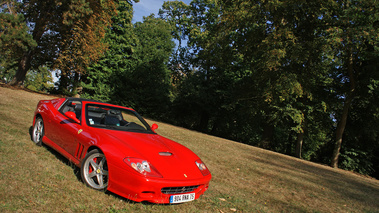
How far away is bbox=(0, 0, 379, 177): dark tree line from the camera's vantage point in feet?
51.9

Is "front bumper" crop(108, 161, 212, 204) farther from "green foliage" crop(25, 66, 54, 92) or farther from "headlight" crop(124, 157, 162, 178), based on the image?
"green foliage" crop(25, 66, 54, 92)

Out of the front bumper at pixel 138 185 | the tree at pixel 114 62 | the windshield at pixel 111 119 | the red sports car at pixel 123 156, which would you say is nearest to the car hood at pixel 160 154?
the red sports car at pixel 123 156

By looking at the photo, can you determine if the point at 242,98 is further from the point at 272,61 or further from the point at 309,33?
the point at 309,33

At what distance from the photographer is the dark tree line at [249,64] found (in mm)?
15828

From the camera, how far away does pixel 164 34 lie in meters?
32.3

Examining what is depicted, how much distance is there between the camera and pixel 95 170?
3.65 meters

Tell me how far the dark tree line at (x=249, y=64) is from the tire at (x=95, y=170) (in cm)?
1381

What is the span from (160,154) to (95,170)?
0.98 m

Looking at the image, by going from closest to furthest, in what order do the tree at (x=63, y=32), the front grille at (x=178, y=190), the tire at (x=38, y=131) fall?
the front grille at (x=178, y=190) < the tire at (x=38, y=131) < the tree at (x=63, y=32)

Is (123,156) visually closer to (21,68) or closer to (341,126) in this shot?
(341,126)

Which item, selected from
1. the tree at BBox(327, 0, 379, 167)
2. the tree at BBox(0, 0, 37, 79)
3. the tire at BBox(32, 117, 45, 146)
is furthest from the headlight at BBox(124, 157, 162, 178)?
the tree at BBox(0, 0, 37, 79)

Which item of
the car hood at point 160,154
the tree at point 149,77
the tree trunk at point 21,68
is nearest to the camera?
the car hood at point 160,154

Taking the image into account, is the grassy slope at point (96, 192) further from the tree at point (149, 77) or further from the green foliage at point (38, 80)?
the green foliage at point (38, 80)

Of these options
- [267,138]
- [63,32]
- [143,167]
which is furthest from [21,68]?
[267,138]
